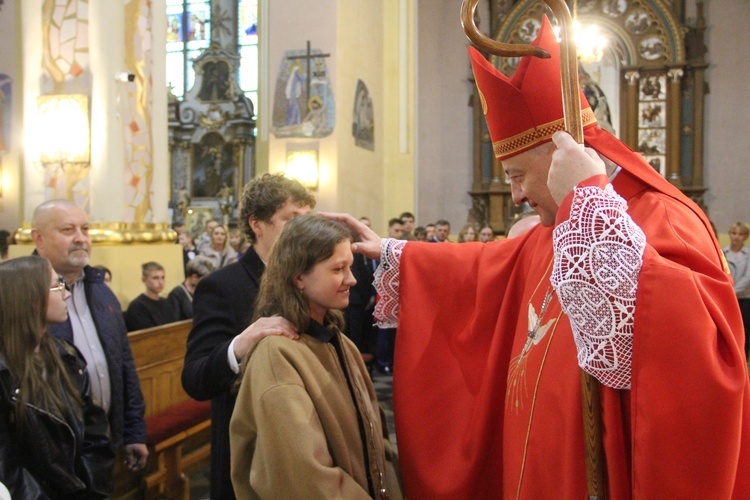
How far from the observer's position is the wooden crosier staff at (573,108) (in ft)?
4.74

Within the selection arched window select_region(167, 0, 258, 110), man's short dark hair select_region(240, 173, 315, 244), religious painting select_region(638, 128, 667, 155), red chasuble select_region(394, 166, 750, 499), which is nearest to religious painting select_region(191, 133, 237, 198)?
arched window select_region(167, 0, 258, 110)

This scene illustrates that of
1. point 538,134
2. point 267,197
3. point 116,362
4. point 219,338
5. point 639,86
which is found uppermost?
point 639,86

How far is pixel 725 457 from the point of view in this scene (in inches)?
51.6

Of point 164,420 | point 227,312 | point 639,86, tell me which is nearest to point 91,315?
point 227,312

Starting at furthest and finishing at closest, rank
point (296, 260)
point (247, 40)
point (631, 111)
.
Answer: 1. point (247, 40)
2. point (631, 111)
3. point (296, 260)

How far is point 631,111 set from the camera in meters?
13.6

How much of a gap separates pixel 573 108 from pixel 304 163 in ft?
27.7

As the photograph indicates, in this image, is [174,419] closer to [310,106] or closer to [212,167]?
[310,106]

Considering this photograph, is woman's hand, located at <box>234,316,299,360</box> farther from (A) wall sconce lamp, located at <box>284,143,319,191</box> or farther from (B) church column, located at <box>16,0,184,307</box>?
(A) wall sconce lamp, located at <box>284,143,319,191</box>

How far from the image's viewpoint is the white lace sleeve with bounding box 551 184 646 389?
135cm

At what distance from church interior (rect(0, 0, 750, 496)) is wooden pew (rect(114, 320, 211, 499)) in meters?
1.08

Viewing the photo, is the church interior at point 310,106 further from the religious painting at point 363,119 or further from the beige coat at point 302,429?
the beige coat at point 302,429

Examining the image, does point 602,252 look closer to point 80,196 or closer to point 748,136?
point 80,196

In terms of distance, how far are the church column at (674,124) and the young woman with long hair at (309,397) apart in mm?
12776
